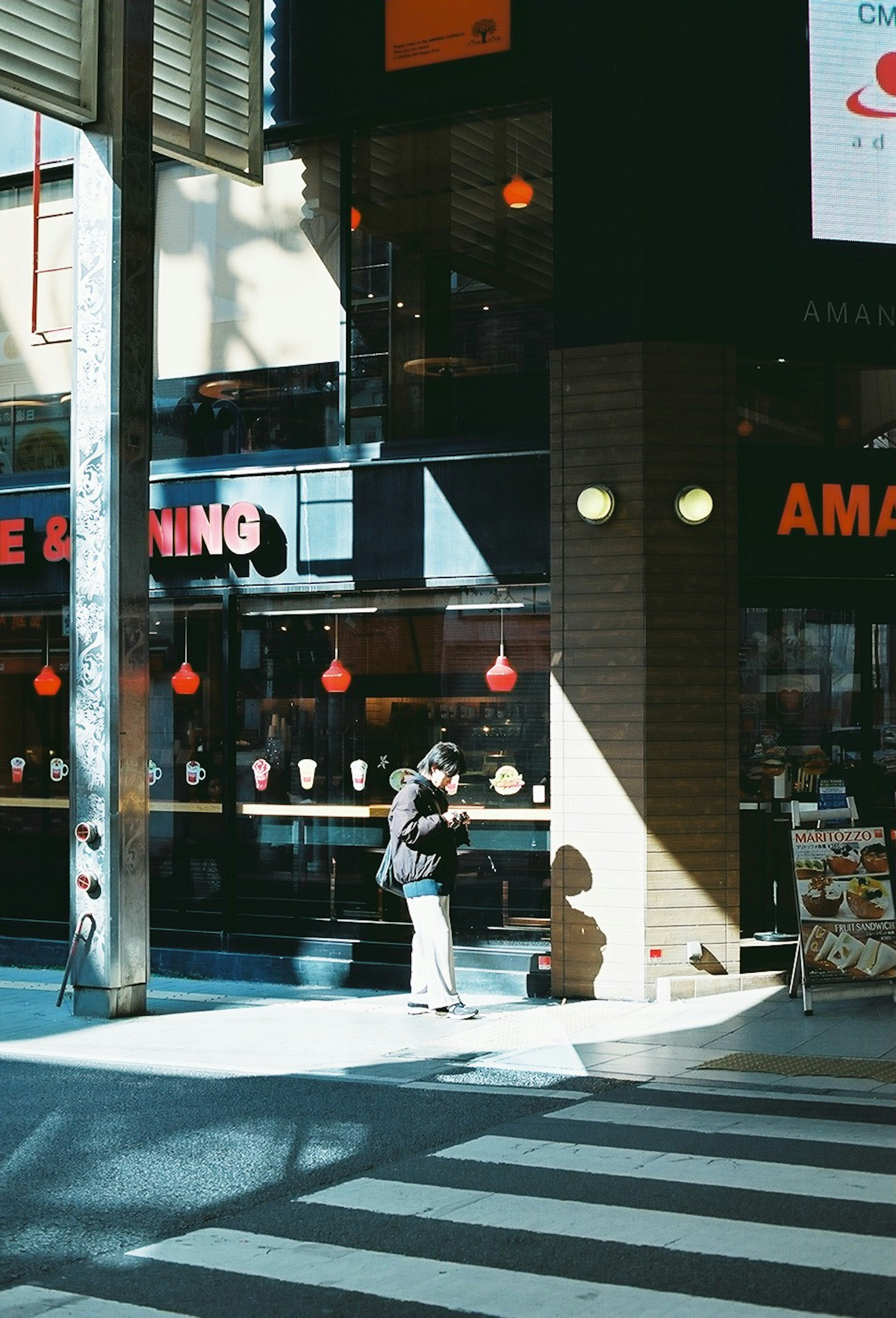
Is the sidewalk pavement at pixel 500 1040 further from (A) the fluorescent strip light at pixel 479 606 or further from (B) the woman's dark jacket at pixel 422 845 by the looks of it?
(A) the fluorescent strip light at pixel 479 606

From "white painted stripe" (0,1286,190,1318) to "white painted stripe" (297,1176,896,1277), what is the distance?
1398 mm

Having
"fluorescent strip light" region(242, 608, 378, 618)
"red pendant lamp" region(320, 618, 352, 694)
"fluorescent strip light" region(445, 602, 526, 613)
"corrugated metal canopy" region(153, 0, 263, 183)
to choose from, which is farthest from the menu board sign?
"corrugated metal canopy" region(153, 0, 263, 183)

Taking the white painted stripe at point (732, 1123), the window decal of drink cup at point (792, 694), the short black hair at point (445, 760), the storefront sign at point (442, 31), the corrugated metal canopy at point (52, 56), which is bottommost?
the white painted stripe at point (732, 1123)

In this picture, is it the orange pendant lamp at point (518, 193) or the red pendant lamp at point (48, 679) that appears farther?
the red pendant lamp at point (48, 679)

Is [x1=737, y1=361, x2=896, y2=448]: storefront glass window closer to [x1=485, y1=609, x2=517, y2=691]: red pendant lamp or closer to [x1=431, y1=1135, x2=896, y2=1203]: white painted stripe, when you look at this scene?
[x1=485, y1=609, x2=517, y2=691]: red pendant lamp

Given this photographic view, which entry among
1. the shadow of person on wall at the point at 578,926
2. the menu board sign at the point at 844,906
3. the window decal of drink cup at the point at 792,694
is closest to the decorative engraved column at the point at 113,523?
the shadow of person on wall at the point at 578,926

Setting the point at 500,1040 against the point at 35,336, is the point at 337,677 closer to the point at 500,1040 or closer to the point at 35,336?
the point at 500,1040

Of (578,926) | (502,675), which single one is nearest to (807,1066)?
(578,926)

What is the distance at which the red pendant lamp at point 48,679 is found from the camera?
15188mm

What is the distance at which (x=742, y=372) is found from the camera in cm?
1279

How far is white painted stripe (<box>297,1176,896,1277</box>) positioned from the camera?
19.7 feet

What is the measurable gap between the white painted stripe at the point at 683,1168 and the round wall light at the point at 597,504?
554cm

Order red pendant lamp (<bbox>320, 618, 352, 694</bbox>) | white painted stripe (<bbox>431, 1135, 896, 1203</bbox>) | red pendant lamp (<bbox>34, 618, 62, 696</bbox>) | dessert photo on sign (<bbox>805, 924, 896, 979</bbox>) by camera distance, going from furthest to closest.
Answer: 1. red pendant lamp (<bbox>34, 618, 62, 696</bbox>)
2. red pendant lamp (<bbox>320, 618, 352, 694</bbox>)
3. dessert photo on sign (<bbox>805, 924, 896, 979</bbox>)
4. white painted stripe (<bbox>431, 1135, 896, 1203</bbox>)

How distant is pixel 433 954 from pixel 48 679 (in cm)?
542
